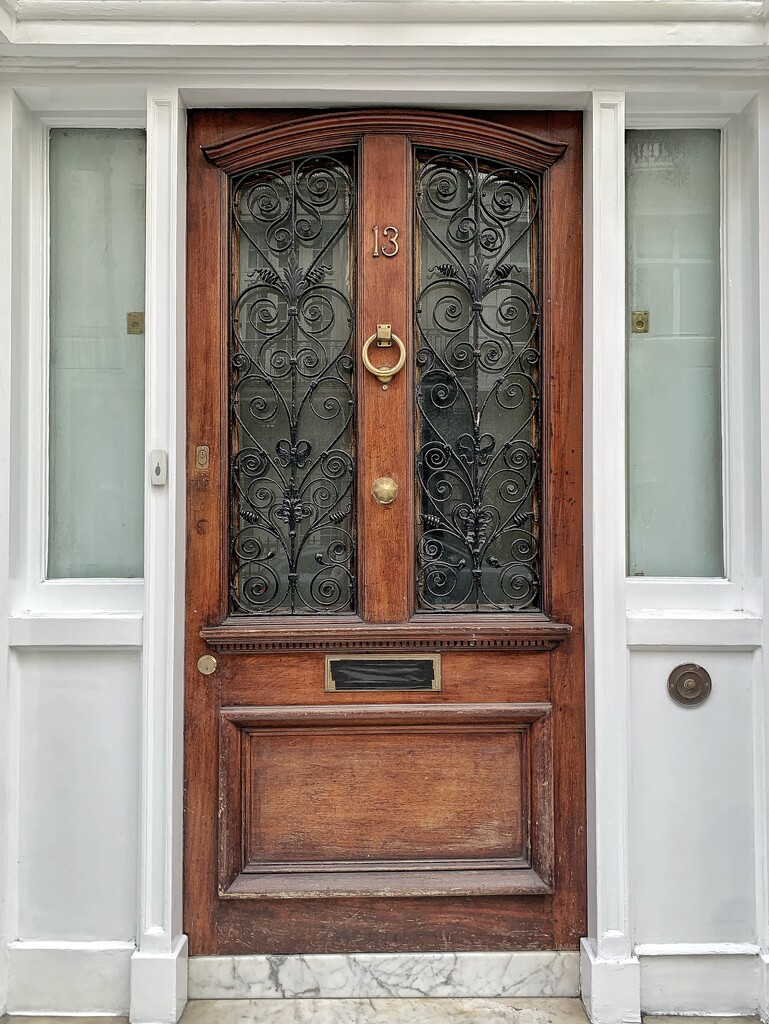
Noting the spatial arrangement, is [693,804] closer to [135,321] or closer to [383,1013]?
[383,1013]

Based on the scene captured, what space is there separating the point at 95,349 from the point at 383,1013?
2.25 meters

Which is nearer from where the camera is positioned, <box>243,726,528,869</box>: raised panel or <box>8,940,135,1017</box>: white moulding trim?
<box>8,940,135,1017</box>: white moulding trim

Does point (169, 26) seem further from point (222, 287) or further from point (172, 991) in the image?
point (172, 991)

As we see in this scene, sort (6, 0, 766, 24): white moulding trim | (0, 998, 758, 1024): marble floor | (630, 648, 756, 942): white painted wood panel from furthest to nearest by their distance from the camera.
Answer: (630, 648, 756, 942): white painted wood panel → (0, 998, 758, 1024): marble floor → (6, 0, 766, 24): white moulding trim

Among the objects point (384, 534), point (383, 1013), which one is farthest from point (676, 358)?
point (383, 1013)

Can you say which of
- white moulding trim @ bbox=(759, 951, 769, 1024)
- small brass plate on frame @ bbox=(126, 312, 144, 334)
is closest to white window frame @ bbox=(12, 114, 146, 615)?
small brass plate on frame @ bbox=(126, 312, 144, 334)

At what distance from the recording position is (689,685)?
2508 mm

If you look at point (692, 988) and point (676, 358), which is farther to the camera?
point (676, 358)

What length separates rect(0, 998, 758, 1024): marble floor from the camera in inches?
94.0

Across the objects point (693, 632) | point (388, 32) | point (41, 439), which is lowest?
point (693, 632)

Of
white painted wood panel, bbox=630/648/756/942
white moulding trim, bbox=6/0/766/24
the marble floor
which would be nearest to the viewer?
white moulding trim, bbox=6/0/766/24

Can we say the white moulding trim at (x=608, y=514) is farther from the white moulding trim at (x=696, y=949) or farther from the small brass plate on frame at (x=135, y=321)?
the small brass plate on frame at (x=135, y=321)

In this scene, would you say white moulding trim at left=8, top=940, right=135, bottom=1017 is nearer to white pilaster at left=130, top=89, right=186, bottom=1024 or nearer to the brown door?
white pilaster at left=130, top=89, right=186, bottom=1024

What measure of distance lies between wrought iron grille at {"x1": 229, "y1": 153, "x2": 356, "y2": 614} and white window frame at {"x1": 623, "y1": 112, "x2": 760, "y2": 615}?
99 centimetres
